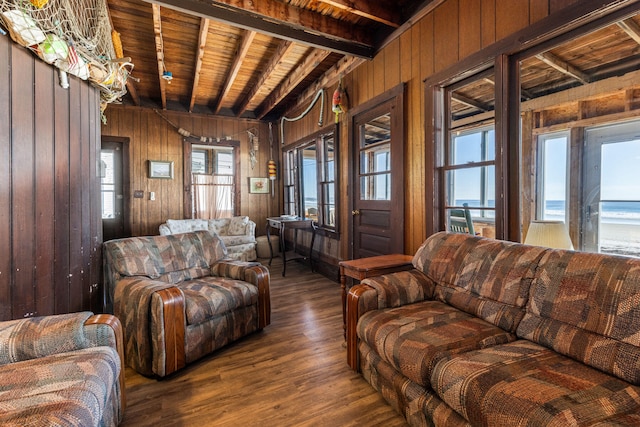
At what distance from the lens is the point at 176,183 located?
5.69 metres

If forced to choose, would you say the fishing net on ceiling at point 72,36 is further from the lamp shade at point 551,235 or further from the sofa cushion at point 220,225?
the lamp shade at point 551,235

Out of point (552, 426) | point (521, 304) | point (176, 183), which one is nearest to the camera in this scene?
point (552, 426)

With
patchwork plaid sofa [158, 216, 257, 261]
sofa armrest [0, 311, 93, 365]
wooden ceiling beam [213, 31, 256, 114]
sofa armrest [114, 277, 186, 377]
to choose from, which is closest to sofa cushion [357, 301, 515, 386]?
sofa armrest [114, 277, 186, 377]

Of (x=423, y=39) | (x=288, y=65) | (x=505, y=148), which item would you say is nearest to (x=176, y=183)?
(x=288, y=65)

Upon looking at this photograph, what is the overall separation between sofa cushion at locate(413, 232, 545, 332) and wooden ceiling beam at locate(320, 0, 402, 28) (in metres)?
2.09

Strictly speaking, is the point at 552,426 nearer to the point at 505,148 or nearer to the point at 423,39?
the point at 505,148

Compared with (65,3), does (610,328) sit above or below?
below

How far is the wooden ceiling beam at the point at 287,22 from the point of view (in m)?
2.54

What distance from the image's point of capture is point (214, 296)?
2.26 metres

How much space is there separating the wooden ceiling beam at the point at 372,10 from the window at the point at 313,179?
5.37 feet

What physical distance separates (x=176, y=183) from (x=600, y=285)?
5.97 metres

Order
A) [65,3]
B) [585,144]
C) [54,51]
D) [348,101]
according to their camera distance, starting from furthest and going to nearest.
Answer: [348,101], [585,144], [65,3], [54,51]

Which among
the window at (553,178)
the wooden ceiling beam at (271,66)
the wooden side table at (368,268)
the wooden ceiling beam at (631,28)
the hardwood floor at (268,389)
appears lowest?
the hardwood floor at (268,389)

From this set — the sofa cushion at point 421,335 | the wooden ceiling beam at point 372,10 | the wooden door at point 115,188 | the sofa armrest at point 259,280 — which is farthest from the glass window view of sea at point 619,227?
the wooden door at point 115,188
